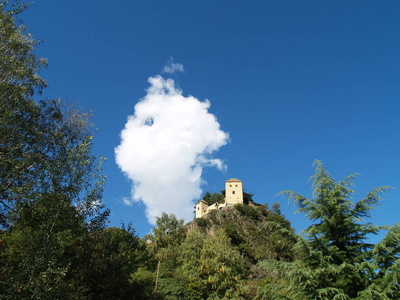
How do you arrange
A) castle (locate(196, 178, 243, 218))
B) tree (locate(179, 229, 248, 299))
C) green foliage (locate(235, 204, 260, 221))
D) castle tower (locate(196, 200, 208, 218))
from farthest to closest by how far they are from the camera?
castle tower (locate(196, 200, 208, 218)), castle (locate(196, 178, 243, 218)), green foliage (locate(235, 204, 260, 221)), tree (locate(179, 229, 248, 299))

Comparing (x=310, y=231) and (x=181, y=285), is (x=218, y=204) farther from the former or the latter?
(x=310, y=231)

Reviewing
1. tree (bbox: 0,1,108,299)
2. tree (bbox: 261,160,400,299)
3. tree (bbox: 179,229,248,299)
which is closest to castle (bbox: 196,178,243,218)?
tree (bbox: 179,229,248,299)

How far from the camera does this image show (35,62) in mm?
15688

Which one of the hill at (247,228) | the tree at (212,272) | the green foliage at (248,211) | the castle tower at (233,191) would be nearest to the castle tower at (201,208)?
the castle tower at (233,191)

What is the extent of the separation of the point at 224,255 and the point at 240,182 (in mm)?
54211

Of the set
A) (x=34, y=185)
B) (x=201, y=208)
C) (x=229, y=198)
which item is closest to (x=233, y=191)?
(x=229, y=198)

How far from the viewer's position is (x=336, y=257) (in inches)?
305

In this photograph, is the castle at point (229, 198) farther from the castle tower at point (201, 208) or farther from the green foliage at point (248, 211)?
the green foliage at point (248, 211)

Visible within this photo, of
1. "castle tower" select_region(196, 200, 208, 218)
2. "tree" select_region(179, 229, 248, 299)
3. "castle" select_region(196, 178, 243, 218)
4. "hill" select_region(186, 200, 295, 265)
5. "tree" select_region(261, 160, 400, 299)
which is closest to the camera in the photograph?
"tree" select_region(261, 160, 400, 299)

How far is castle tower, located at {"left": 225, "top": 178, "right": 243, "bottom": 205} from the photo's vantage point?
255 ft

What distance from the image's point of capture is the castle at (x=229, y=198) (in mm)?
77625

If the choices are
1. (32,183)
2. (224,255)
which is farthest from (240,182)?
(32,183)

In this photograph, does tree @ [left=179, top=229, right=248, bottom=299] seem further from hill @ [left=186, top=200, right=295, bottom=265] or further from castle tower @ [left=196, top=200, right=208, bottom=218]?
castle tower @ [left=196, top=200, right=208, bottom=218]

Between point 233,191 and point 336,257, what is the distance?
72.6 metres
